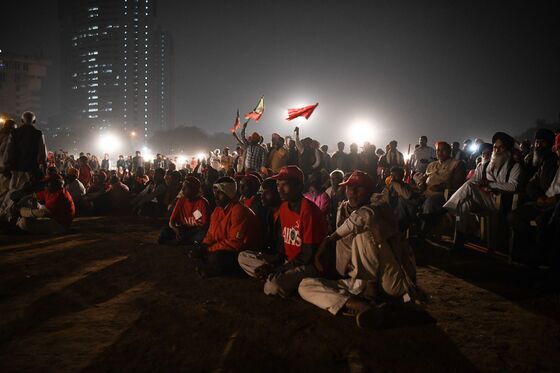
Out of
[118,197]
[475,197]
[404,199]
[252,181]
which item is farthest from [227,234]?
[118,197]

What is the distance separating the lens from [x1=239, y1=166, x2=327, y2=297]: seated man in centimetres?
449

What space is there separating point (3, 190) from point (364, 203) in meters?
8.52

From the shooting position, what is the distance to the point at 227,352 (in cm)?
319

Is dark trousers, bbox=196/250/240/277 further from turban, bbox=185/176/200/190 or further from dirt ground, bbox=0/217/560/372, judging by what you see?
turban, bbox=185/176/200/190

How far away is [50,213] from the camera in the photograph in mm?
8438

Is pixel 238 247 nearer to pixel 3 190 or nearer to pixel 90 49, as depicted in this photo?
pixel 3 190

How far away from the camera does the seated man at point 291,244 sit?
14.7 ft

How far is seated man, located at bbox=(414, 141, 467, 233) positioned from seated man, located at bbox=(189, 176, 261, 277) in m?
3.66

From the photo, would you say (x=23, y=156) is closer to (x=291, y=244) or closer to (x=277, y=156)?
(x=277, y=156)

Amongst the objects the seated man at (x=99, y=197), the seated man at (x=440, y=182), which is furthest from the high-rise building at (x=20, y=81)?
the seated man at (x=440, y=182)

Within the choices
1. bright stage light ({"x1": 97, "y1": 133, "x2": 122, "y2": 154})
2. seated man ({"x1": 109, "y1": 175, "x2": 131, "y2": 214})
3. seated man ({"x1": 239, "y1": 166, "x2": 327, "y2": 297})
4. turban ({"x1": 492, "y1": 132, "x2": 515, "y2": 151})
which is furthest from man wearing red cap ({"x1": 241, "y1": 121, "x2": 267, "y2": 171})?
bright stage light ({"x1": 97, "y1": 133, "x2": 122, "y2": 154})

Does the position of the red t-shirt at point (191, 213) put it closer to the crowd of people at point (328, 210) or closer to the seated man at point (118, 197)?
the crowd of people at point (328, 210)

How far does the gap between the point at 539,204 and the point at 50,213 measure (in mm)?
9014

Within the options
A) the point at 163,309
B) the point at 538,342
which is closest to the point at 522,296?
A: the point at 538,342
